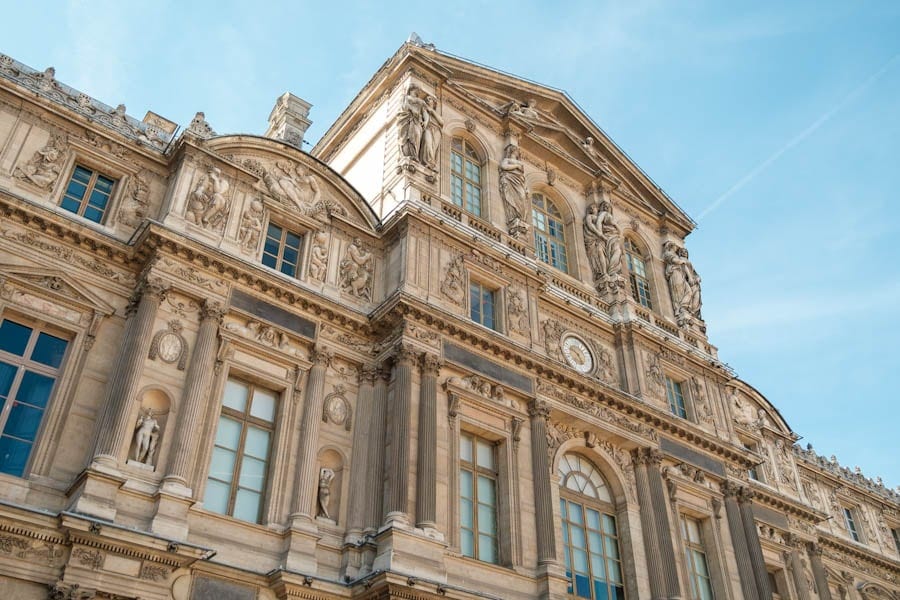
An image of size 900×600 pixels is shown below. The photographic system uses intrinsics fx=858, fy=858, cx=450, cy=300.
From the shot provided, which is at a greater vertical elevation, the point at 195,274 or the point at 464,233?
the point at 464,233

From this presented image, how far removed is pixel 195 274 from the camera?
1889 cm

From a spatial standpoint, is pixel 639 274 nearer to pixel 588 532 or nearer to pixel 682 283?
pixel 682 283

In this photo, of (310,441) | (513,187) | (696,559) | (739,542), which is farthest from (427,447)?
(739,542)

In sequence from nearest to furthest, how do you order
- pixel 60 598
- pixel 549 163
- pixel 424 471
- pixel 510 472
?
pixel 60 598 → pixel 424 471 → pixel 510 472 → pixel 549 163

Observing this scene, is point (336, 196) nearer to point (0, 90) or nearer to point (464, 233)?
point (464, 233)

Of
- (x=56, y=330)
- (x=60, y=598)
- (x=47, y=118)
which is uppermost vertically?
(x=47, y=118)

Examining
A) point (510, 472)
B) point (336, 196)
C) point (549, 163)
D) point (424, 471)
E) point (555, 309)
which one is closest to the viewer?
point (424, 471)

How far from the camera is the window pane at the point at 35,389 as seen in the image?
1641 centimetres

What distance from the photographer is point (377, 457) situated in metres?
19.3

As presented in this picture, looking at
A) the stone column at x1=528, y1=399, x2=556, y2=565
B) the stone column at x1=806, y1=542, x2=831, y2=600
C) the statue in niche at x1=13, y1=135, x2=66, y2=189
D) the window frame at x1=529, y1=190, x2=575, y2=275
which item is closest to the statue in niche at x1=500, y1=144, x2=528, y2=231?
the window frame at x1=529, y1=190, x2=575, y2=275

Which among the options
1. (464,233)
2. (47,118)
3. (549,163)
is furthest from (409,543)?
(549,163)

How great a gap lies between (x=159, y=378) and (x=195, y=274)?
8.68ft

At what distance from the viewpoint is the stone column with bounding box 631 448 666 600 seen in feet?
72.4

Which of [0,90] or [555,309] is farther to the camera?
[555,309]
